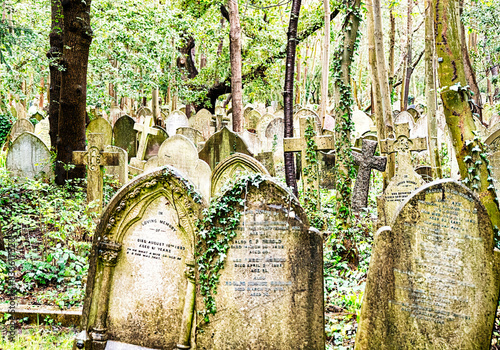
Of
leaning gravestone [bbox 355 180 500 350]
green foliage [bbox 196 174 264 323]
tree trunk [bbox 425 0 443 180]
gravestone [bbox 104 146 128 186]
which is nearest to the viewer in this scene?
leaning gravestone [bbox 355 180 500 350]

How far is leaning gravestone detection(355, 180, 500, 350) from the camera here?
3.21 metres

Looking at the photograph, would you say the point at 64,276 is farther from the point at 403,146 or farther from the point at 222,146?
the point at 403,146

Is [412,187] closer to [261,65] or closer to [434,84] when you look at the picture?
[434,84]

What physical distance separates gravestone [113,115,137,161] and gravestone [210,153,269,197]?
538 cm

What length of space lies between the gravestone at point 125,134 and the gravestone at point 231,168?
538 centimetres

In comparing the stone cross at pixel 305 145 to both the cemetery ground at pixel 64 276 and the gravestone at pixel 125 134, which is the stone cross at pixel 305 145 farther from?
the gravestone at pixel 125 134

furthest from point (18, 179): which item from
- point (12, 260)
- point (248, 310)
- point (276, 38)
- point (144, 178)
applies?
point (276, 38)

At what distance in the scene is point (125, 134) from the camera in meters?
11.1

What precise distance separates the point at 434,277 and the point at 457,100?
2139mm

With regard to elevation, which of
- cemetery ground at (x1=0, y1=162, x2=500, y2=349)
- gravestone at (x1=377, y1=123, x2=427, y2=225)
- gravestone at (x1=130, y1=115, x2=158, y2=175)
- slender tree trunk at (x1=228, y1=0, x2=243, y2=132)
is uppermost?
slender tree trunk at (x1=228, y1=0, x2=243, y2=132)

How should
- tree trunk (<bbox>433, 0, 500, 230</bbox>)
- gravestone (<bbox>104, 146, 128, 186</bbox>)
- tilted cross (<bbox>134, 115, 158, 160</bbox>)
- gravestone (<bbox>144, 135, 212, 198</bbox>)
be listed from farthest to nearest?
tilted cross (<bbox>134, 115, 158, 160</bbox>), gravestone (<bbox>104, 146, 128, 186</bbox>), gravestone (<bbox>144, 135, 212, 198</bbox>), tree trunk (<bbox>433, 0, 500, 230</bbox>)

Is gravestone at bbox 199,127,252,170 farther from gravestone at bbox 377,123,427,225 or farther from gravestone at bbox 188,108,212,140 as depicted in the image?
gravestone at bbox 188,108,212,140

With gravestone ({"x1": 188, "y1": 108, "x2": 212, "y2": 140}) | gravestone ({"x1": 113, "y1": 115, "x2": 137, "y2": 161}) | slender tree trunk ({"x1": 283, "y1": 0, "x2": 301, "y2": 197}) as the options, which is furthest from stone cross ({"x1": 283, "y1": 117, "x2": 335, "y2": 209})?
gravestone ({"x1": 188, "y1": 108, "x2": 212, "y2": 140})

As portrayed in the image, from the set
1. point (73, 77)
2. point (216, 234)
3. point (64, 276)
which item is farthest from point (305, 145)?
point (73, 77)
